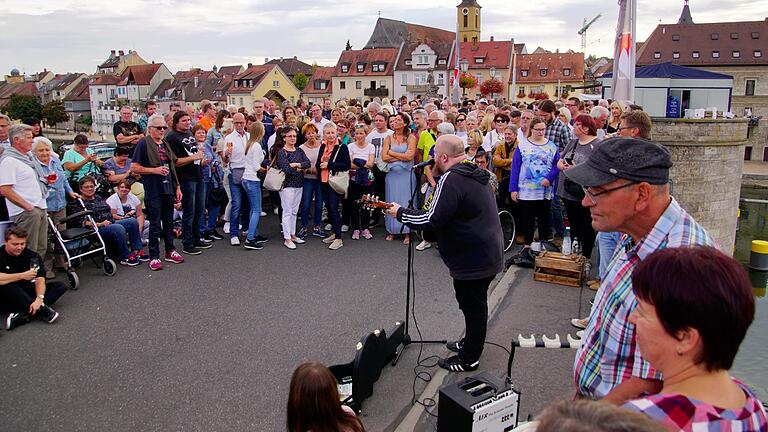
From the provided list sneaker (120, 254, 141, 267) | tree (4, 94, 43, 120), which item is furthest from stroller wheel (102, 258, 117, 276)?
tree (4, 94, 43, 120)

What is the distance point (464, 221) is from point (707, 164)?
21.4 meters

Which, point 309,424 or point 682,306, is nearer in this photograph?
point 682,306

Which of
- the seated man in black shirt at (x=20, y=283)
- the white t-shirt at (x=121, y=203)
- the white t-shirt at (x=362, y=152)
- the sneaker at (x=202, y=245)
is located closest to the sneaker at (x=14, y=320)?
the seated man in black shirt at (x=20, y=283)

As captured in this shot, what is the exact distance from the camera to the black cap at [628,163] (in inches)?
88.7

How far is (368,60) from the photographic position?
7469 centimetres

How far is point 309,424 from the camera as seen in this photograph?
288cm

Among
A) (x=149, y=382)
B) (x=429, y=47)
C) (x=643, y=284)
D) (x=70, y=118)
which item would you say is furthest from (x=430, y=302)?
(x=70, y=118)

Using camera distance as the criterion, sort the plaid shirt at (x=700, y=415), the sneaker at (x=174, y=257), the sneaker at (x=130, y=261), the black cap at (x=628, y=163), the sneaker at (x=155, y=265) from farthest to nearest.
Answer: the sneaker at (x=174, y=257) → the sneaker at (x=130, y=261) → the sneaker at (x=155, y=265) → the black cap at (x=628, y=163) → the plaid shirt at (x=700, y=415)

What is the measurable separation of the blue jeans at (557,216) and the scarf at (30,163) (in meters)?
6.79

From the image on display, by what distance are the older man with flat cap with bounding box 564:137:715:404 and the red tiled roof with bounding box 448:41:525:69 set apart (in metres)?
72.3

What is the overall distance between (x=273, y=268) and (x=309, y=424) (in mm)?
4813

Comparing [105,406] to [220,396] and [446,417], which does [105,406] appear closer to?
[220,396]

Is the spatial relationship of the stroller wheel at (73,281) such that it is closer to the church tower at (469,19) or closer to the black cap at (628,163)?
the black cap at (628,163)

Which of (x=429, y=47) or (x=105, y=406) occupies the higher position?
(x=429, y=47)
